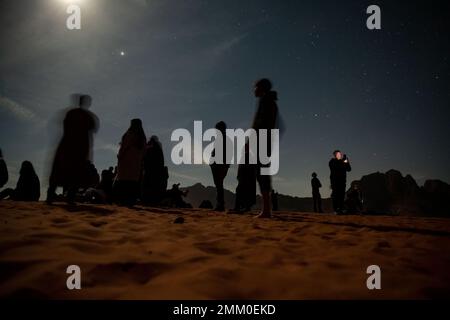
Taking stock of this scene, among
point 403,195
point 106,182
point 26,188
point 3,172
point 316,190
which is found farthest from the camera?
point 403,195

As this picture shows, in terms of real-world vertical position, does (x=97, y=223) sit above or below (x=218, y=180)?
below

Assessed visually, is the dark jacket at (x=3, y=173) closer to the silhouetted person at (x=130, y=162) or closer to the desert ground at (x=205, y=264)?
the silhouetted person at (x=130, y=162)

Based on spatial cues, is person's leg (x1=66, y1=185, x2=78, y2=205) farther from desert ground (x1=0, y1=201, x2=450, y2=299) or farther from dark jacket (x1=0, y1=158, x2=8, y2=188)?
dark jacket (x1=0, y1=158, x2=8, y2=188)

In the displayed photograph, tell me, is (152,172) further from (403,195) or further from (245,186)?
(403,195)

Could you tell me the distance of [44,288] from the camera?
1633mm

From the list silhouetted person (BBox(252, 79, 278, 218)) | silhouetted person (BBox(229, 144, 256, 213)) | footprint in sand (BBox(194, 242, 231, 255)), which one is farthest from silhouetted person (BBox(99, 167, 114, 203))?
footprint in sand (BBox(194, 242, 231, 255))

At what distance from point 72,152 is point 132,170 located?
62.3 inches

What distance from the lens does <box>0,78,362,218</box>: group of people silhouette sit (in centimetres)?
569

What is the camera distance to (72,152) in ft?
21.0

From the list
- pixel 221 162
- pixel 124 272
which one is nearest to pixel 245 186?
pixel 221 162

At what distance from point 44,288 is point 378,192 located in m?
106

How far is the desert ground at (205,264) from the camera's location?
1.68m
